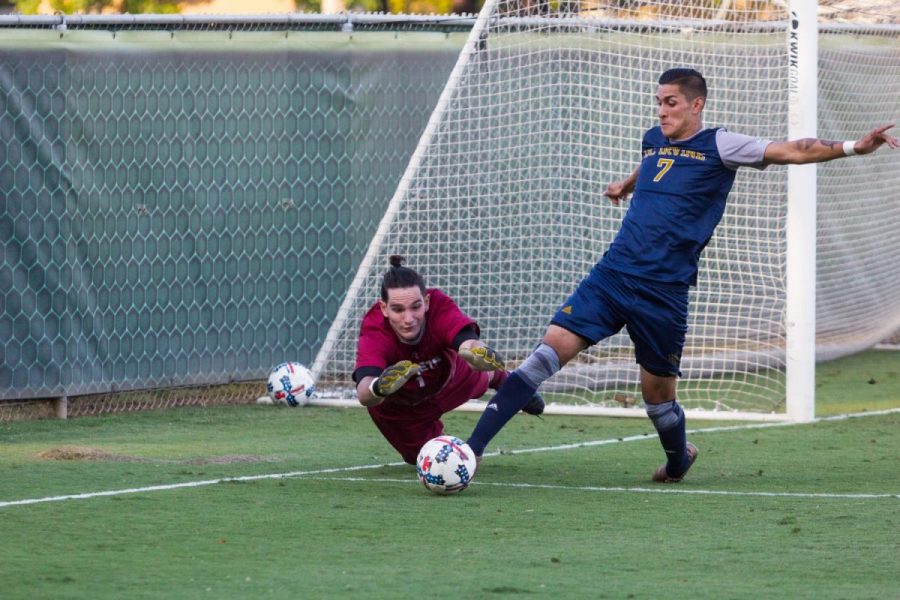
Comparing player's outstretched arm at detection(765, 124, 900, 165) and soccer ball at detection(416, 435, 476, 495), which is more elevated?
player's outstretched arm at detection(765, 124, 900, 165)

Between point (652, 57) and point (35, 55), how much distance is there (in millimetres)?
4188

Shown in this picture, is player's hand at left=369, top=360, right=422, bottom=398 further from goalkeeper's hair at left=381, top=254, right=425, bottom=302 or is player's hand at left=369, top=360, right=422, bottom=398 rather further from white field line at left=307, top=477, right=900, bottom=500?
white field line at left=307, top=477, right=900, bottom=500

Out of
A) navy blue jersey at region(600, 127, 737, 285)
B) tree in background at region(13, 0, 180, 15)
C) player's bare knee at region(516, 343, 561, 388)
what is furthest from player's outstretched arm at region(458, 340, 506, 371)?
tree in background at region(13, 0, 180, 15)

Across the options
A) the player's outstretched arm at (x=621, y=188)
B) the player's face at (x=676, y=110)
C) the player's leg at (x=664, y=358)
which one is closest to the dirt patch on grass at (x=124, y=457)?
the player's leg at (x=664, y=358)

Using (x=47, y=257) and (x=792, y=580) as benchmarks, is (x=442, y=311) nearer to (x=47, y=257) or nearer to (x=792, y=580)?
(x=792, y=580)

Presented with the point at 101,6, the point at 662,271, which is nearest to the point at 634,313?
the point at 662,271

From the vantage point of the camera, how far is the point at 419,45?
12.1 metres

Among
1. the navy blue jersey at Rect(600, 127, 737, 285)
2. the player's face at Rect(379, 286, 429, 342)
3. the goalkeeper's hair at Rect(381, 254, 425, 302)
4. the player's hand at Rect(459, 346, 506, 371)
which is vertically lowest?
the player's hand at Rect(459, 346, 506, 371)

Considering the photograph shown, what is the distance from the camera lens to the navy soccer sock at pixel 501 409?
269 inches

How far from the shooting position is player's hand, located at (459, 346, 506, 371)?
257 inches

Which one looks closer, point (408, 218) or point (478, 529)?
point (478, 529)

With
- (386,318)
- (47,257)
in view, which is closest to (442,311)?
(386,318)

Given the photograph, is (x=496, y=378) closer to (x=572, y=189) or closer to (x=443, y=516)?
(x=443, y=516)

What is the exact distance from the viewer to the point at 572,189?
11109 millimetres
